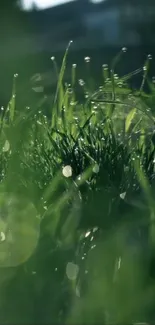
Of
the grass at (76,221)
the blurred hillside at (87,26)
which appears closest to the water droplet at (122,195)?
the grass at (76,221)

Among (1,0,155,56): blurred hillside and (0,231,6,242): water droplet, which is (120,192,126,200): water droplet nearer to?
(0,231,6,242): water droplet

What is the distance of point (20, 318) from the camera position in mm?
1125

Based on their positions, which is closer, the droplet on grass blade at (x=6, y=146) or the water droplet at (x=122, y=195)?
the water droplet at (x=122, y=195)

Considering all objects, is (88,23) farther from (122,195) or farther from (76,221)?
(76,221)

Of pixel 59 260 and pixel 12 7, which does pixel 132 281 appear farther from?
pixel 12 7

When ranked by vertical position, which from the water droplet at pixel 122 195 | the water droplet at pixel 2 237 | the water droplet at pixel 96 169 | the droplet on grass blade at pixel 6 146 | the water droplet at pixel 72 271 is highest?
the water droplet at pixel 2 237

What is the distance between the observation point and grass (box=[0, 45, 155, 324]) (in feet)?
3.62

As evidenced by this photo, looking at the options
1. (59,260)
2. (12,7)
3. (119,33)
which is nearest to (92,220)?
(59,260)

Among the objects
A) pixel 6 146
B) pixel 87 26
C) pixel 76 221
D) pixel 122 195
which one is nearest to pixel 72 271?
pixel 76 221

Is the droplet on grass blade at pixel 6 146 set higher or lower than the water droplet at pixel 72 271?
higher

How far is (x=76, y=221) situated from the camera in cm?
123

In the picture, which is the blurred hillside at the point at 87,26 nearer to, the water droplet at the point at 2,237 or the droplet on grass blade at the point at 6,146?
the droplet on grass blade at the point at 6,146

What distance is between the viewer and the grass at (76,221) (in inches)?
43.4

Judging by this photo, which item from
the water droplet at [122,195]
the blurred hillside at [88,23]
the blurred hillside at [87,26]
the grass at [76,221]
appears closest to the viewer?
the grass at [76,221]
